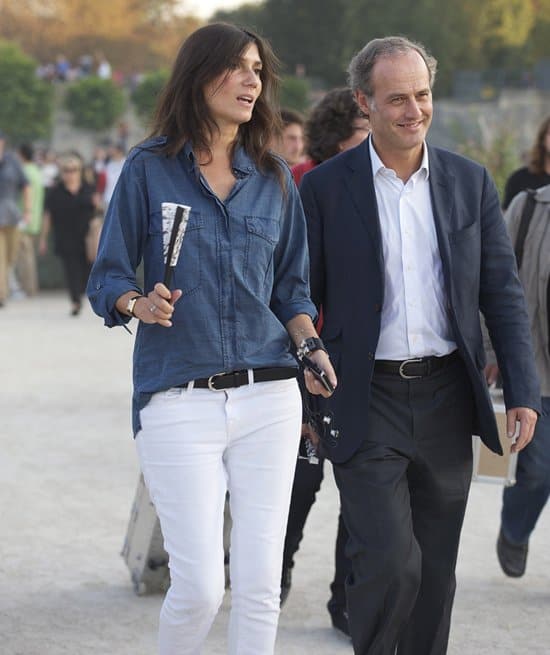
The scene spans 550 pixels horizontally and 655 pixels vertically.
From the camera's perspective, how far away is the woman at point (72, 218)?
1605 centimetres

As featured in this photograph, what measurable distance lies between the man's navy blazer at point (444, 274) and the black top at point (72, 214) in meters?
12.3

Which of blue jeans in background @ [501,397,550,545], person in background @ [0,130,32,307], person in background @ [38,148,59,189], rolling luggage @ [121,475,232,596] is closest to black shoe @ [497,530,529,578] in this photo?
blue jeans in background @ [501,397,550,545]

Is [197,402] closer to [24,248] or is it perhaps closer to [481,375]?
[481,375]

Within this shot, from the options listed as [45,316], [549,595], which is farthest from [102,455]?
Result: [45,316]

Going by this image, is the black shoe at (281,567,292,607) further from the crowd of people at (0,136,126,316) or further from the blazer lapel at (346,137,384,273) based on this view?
the crowd of people at (0,136,126,316)

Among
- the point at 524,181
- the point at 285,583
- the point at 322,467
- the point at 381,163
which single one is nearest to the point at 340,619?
the point at 285,583

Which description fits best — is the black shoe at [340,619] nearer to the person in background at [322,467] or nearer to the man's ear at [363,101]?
the person in background at [322,467]

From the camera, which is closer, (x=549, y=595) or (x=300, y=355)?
(x=300, y=355)

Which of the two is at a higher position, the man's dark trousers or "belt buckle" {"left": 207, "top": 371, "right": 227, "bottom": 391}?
"belt buckle" {"left": 207, "top": 371, "right": 227, "bottom": 391}

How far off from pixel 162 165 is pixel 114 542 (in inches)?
116

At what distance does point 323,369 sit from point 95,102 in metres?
75.1

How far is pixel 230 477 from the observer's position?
352cm

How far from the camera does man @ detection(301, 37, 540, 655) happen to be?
383 cm

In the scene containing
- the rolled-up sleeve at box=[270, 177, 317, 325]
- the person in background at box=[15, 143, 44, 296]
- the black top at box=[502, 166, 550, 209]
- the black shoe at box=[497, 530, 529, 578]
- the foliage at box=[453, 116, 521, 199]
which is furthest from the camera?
the person in background at box=[15, 143, 44, 296]
